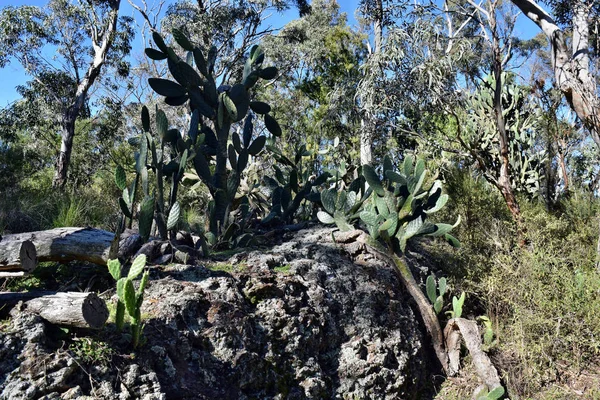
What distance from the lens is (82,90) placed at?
42.6 feet

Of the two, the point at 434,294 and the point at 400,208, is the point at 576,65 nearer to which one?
the point at 400,208

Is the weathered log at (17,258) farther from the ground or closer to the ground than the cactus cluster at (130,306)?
farther from the ground

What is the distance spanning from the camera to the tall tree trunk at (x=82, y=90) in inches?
487

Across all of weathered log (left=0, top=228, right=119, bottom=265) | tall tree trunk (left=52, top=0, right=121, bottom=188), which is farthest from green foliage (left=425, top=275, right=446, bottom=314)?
tall tree trunk (left=52, top=0, right=121, bottom=188)

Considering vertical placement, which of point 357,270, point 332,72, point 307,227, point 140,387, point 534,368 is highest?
point 332,72

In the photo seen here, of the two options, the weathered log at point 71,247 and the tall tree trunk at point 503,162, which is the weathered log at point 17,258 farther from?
the tall tree trunk at point 503,162

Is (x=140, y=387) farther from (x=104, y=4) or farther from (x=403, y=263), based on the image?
(x=104, y=4)

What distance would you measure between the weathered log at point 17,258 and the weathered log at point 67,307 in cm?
23

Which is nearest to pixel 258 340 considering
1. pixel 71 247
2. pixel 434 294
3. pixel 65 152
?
pixel 71 247

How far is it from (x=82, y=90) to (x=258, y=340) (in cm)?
1169

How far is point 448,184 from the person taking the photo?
21.8 feet

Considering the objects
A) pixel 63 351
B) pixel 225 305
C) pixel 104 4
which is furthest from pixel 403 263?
pixel 104 4

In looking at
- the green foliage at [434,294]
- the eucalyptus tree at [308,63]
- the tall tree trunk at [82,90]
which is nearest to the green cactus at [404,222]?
the green foliage at [434,294]

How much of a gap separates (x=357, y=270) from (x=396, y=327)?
575 millimetres
